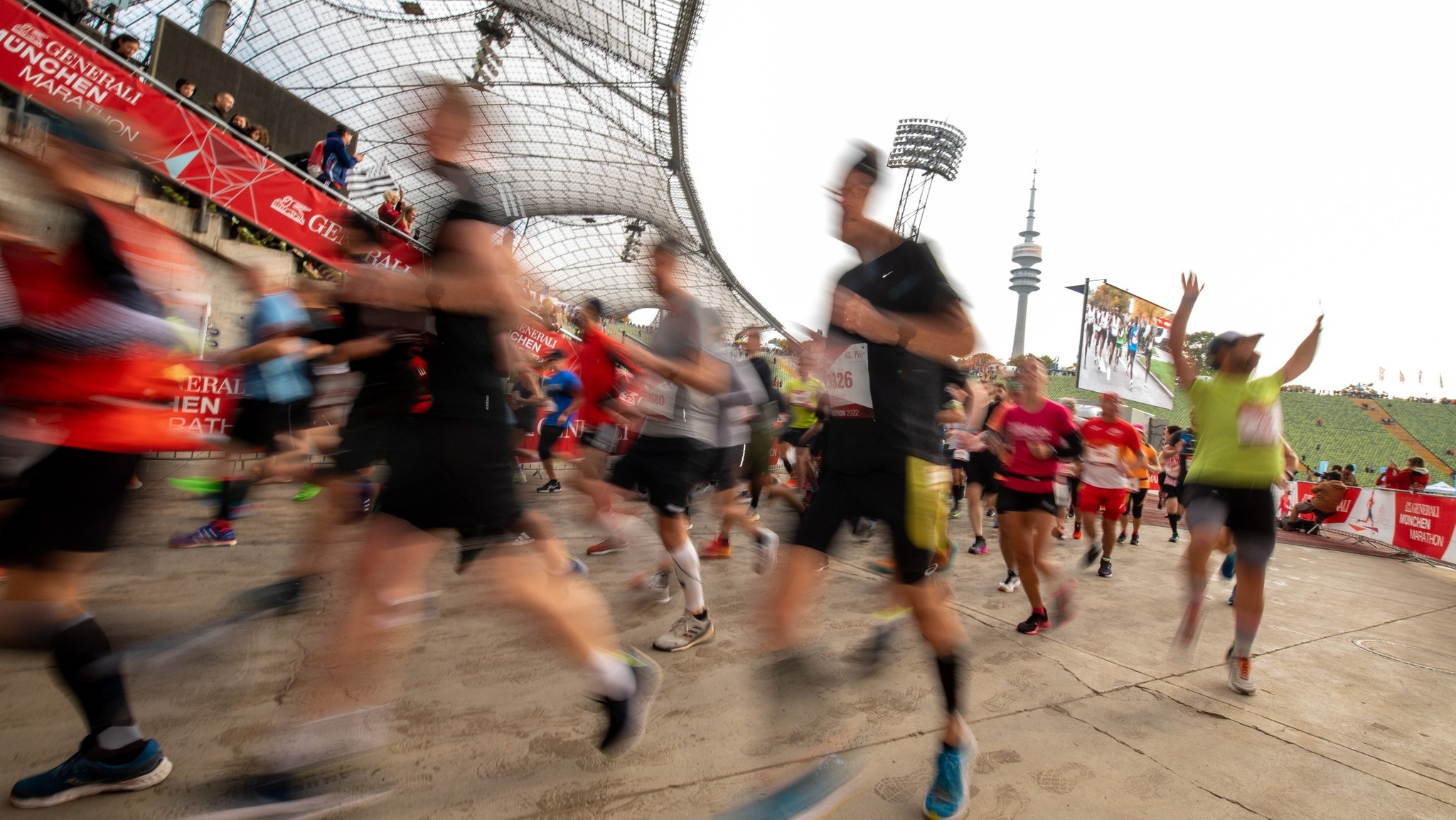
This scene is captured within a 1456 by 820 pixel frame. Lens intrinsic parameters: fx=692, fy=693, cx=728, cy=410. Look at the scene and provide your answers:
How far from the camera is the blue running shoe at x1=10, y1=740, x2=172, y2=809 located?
1881mm

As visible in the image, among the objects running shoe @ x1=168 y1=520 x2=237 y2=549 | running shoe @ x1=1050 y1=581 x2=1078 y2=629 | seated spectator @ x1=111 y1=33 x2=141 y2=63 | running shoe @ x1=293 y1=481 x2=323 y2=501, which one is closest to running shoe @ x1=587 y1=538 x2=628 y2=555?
running shoe @ x1=168 y1=520 x2=237 y2=549

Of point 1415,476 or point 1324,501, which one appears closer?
point 1415,476

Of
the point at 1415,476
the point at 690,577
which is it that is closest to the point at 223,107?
the point at 690,577

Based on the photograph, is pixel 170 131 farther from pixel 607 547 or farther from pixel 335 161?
pixel 607 547

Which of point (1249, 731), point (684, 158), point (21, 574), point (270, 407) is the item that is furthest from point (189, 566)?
point (684, 158)

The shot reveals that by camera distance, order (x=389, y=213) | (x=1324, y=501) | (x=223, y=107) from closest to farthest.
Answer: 1. (x=223, y=107)
2. (x=389, y=213)
3. (x=1324, y=501)

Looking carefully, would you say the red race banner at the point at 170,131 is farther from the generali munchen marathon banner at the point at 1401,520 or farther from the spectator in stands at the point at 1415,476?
the spectator in stands at the point at 1415,476

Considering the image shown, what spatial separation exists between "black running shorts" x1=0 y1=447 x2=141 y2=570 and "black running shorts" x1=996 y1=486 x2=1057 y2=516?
437cm

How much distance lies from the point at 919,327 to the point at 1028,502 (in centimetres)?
277

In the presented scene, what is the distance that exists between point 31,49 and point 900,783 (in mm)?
10051

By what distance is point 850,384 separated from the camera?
2.21 metres

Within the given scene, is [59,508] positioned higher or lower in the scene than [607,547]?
higher

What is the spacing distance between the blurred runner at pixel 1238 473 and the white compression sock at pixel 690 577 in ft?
8.25

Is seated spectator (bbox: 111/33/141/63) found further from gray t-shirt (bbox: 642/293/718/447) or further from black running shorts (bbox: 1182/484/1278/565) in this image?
black running shorts (bbox: 1182/484/1278/565)
